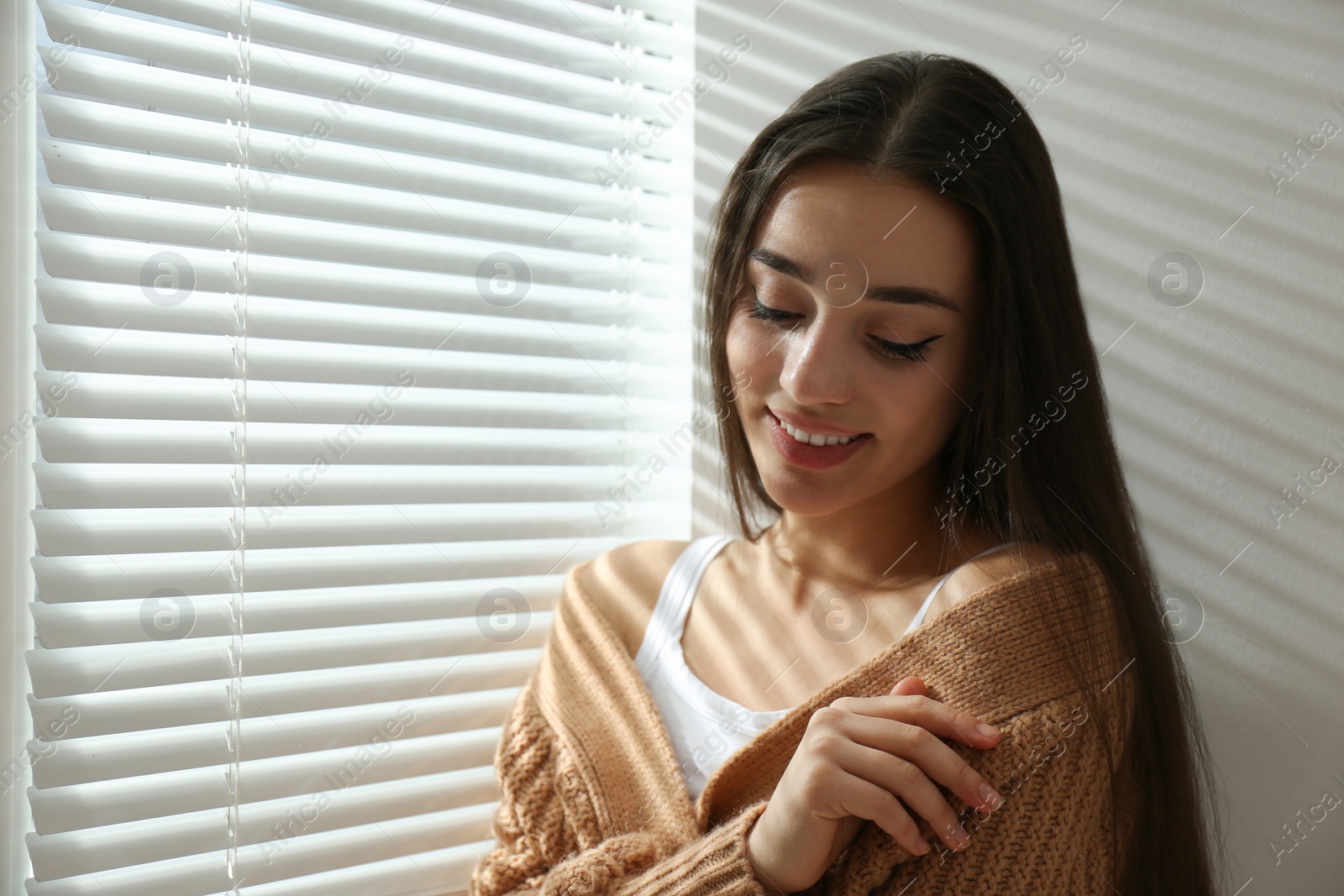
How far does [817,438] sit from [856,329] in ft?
0.42

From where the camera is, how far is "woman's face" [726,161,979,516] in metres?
0.90

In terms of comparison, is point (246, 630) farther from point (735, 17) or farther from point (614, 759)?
point (735, 17)

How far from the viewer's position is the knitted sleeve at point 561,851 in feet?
2.86

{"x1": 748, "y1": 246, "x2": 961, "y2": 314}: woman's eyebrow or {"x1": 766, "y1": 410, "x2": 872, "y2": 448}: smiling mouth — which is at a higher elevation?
{"x1": 748, "y1": 246, "x2": 961, "y2": 314}: woman's eyebrow

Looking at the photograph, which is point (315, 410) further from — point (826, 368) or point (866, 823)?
point (866, 823)

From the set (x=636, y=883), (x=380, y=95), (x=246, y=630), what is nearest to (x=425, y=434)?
(x=246, y=630)

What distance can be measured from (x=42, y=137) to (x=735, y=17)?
898mm

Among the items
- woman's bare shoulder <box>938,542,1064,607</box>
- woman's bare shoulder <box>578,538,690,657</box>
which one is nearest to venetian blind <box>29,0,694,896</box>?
woman's bare shoulder <box>578,538,690,657</box>

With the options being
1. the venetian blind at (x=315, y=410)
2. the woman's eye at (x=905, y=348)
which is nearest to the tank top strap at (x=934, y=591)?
the woman's eye at (x=905, y=348)

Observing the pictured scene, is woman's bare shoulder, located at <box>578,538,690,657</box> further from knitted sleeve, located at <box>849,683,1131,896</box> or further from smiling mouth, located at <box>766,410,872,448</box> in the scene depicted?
knitted sleeve, located at <box>849,683,1131,896</box>

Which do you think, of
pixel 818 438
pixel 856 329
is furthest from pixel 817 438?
pixel 856 329

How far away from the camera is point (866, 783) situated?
2.59 ft

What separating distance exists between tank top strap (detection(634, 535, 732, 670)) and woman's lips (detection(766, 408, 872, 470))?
0.86 ft

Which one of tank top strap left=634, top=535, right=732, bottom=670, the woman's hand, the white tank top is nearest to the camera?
the woman's hand
